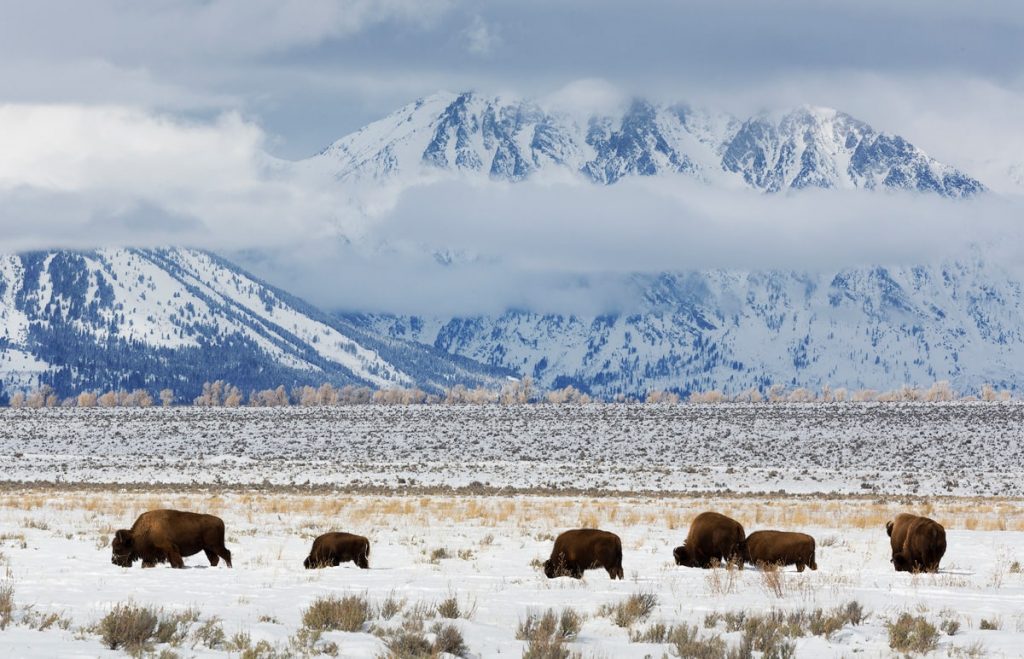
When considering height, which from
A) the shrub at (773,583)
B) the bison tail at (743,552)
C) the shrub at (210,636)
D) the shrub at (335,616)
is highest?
the bison tail at (743,552)

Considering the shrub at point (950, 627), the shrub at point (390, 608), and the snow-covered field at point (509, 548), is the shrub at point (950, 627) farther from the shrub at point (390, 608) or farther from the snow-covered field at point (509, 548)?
the shrub at point (390, 608)

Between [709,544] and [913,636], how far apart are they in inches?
291

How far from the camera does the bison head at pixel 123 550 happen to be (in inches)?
750

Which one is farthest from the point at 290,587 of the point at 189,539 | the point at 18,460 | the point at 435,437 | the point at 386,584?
the point at 435,437

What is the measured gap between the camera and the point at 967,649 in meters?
12.6

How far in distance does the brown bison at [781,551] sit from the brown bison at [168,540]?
7.89 meters

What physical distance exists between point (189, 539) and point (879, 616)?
10.0 meters

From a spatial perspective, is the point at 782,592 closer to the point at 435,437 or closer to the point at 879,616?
the point at 879,616

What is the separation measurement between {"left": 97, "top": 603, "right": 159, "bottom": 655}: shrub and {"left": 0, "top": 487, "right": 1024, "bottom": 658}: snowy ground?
0.15 m

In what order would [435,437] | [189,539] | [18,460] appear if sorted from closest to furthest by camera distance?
[189,539] < [18,460] < [435,437]

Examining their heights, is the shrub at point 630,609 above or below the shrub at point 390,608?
above

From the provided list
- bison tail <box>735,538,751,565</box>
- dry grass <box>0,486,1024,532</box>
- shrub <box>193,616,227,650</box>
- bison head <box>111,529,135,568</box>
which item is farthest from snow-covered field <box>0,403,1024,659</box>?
bison tail <box>735,538,751,565</box>

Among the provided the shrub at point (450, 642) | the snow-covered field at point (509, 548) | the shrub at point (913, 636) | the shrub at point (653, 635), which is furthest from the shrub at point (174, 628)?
the shrub at point (913, 636)

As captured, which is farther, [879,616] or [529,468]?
[529,468]
